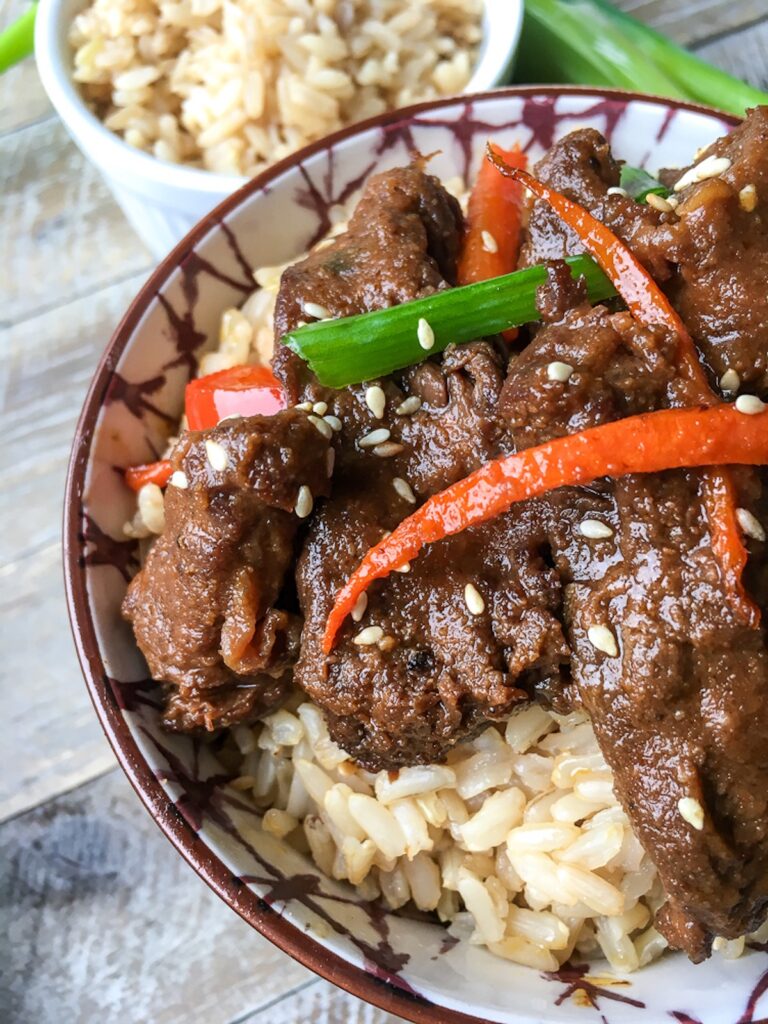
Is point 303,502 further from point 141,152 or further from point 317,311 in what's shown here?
point 141,152

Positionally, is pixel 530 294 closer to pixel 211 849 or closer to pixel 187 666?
pixel 187 666

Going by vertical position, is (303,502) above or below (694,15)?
above

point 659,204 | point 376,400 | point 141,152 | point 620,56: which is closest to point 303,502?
point 376,400

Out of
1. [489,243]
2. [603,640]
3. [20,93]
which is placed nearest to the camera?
[603,640]

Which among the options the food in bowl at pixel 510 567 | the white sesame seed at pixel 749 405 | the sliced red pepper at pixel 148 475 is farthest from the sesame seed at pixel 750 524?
the sliced red pepper at pixel 148 475

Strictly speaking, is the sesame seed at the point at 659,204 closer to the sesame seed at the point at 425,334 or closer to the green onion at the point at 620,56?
the sesame seed at the point at 425,334

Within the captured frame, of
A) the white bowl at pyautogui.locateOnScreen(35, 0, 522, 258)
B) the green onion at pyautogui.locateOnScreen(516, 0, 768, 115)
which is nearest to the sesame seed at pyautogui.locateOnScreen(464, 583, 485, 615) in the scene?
the white bowl at pyautogui.locateOnScreen(35, 0, 522, 258)

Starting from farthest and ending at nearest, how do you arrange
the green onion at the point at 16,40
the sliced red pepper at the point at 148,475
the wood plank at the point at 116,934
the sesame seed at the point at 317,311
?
the green onion at the point at 16,40 → the wood plank at the point at 116,934 → the sliced red pepper at the point at 148,475 → the sesame seed at the point at 317,311
